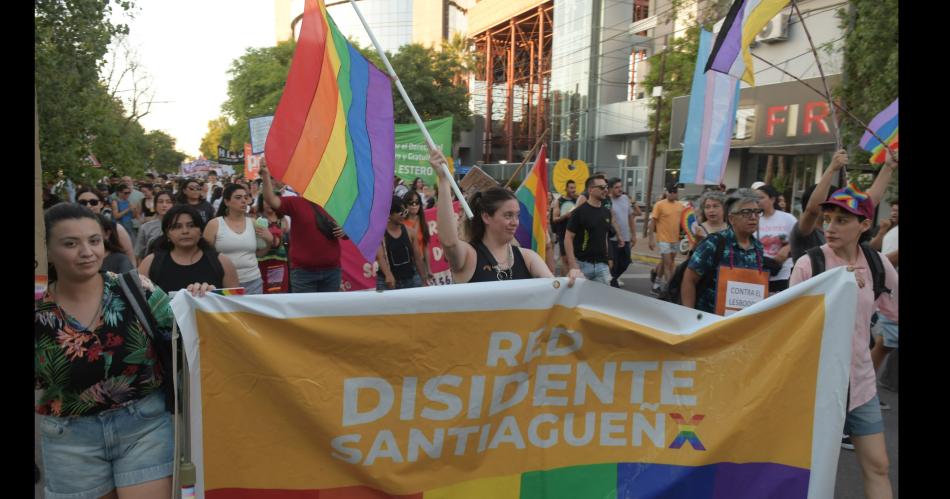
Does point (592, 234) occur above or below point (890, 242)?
below

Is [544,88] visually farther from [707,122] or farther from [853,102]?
[707,122]

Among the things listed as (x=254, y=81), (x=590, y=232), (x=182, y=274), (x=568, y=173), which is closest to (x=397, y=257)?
(x=590, y=232)

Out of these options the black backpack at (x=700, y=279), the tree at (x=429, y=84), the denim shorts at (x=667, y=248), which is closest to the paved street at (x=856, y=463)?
the black backpack at (x=700, y=279)

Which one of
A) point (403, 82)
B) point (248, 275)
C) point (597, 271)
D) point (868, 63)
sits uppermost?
point (403, 82)

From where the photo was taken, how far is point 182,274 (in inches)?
165

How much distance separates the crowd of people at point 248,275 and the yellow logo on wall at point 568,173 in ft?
13.5

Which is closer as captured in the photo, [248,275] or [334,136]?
[334,136]

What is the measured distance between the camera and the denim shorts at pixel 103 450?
2576 millimetres

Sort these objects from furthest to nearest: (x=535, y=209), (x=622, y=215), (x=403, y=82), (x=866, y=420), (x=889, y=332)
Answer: (x=403, y=82)
(x=622, y=215)
(x=535, y=209)
(x=889, y=332)
(x=866, y=420)

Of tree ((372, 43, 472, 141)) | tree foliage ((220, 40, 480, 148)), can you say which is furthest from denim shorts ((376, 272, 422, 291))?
tree ((372, 43, 472, 141))

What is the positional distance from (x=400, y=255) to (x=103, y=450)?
14.3 feet

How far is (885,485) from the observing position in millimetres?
3342

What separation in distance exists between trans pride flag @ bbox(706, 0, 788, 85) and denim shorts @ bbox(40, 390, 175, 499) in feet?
14.2

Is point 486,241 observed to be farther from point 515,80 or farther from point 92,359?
point 515,80
